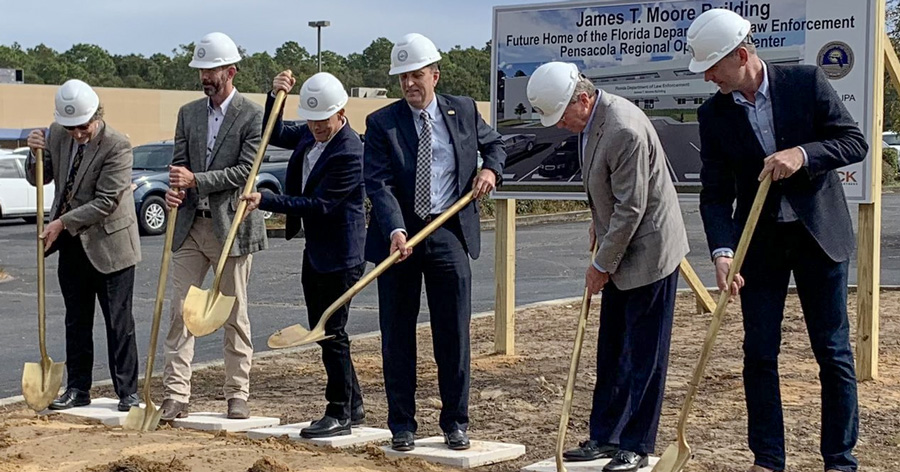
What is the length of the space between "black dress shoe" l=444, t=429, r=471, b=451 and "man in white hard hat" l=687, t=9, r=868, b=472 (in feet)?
4.52

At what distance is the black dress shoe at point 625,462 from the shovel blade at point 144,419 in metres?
2.52

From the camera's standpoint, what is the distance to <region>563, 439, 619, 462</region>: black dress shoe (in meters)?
5.90

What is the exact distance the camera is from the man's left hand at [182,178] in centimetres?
A: 684

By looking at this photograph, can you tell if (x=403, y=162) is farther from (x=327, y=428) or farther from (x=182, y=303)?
(x=182, y=303)

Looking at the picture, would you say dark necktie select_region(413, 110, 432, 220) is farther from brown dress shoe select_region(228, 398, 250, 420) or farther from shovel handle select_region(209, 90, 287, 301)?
brown dress shoe select_region(228, 398, 250, 420)

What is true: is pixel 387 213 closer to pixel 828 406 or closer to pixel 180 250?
pixel 180 250

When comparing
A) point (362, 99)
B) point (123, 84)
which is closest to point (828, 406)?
point (362, 99)

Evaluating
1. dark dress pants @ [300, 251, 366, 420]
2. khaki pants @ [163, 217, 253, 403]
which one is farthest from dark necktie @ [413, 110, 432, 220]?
khaki pants @ [163, 217, 253, 403]

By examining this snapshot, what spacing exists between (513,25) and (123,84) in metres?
65.5

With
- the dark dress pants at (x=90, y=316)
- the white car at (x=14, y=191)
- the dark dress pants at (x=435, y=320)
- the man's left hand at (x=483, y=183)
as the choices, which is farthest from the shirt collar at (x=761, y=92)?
the white car at (x=14, y=191)

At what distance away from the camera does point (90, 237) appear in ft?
24.6

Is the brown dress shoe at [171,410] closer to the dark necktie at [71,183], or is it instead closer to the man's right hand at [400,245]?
the dark necktie at [71,183]

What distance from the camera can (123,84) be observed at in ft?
235

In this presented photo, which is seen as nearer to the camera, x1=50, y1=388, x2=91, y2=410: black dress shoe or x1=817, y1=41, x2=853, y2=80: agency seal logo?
x1=50, y1=388, x2=91, y2=410: black dress shoe
